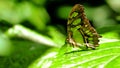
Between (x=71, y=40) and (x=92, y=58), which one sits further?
(x=71, y=40)

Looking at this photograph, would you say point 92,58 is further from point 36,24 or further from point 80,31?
point 36,24

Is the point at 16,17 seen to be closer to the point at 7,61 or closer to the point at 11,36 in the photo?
the point at 11,36

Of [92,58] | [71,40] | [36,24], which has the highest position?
[36,24]

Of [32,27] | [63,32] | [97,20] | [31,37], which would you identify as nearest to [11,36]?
[31,37]

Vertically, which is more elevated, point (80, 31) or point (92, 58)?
point (80, 31)

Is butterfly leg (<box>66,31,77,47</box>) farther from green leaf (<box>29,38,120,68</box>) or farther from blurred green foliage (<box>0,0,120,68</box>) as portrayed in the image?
blurred green foliage (<box>0,0,120,68</box>)

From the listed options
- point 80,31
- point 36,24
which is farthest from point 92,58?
point 36,24
